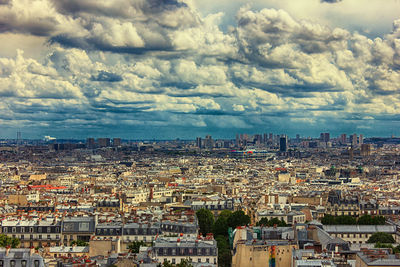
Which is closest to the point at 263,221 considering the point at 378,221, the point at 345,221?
the point at 345,221

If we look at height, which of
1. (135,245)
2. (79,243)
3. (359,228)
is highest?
(359,228)

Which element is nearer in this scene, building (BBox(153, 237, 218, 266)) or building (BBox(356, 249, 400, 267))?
building (BBox(356, 249, 400, 267))

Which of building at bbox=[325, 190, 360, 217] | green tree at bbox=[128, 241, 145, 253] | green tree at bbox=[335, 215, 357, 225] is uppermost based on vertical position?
building at bbox=[325, 190, 360, 217]

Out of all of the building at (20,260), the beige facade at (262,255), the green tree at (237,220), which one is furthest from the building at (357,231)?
the building at (20,260)

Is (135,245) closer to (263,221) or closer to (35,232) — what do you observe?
(35,232)

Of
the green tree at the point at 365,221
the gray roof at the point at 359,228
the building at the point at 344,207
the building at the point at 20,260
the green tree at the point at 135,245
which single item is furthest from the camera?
the building at the point at 344,207

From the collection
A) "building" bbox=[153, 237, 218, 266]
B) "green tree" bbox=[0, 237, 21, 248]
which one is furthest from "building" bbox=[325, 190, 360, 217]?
"green tree" bbox=[0, 237, 21, 248]

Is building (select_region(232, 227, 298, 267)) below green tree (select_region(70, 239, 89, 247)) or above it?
above

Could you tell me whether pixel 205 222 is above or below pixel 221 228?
above

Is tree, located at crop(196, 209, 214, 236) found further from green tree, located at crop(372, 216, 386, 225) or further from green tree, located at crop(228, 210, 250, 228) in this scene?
green tree, located at crop(372, 216, 386, 225)

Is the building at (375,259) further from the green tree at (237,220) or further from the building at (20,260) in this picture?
the green tree at (237,220)
